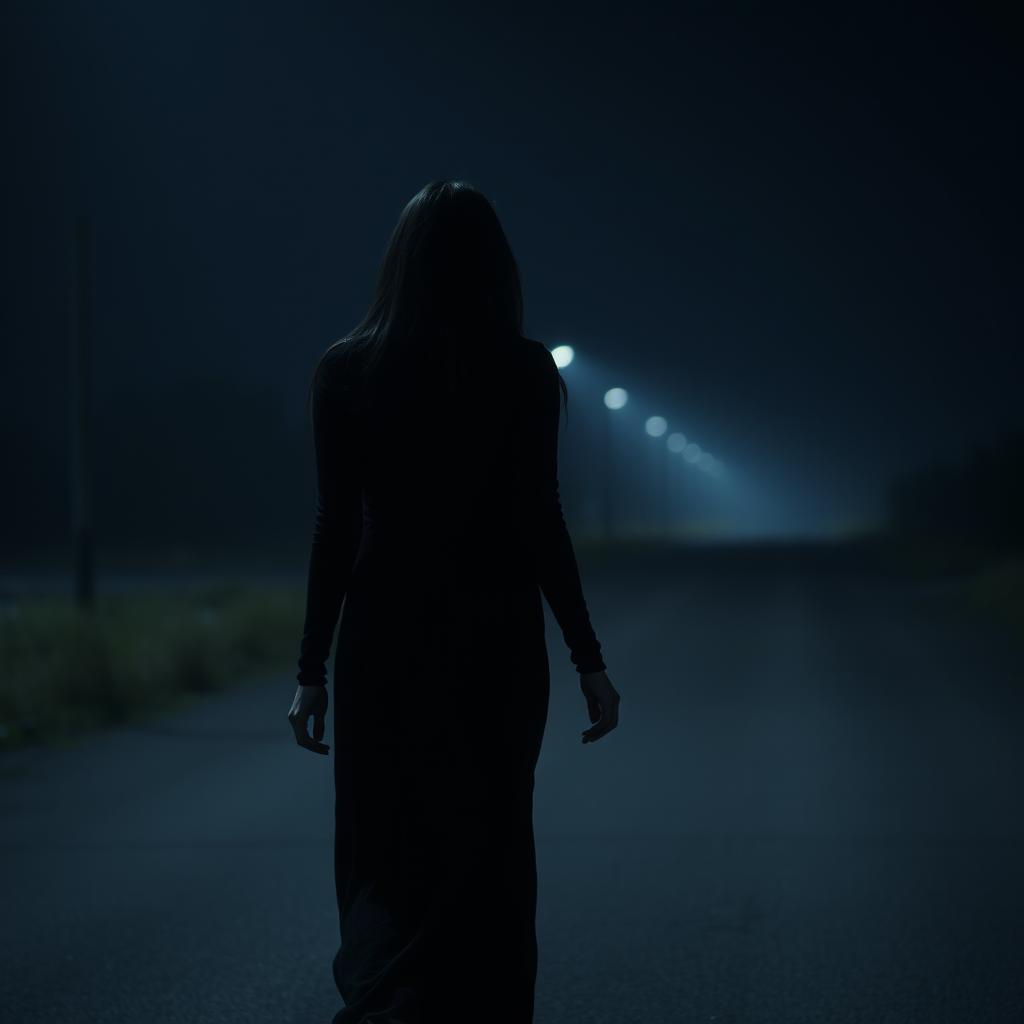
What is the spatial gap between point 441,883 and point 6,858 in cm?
352

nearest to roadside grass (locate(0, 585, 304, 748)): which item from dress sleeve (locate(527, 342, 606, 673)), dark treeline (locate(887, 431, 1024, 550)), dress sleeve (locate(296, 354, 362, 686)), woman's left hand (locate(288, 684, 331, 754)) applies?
woman's left hand (locate(288, 684, 331, 754))

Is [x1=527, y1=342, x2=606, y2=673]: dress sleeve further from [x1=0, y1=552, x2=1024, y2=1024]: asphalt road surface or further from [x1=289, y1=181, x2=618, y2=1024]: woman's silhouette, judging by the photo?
[x1=0, y1=552, x2=1024, y2=1024]: asphalt road surface

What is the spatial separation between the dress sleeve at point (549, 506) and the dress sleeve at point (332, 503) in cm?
40

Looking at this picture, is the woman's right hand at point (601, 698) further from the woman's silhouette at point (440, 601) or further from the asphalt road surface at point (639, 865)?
the asphalt road surface at point (639, 865)

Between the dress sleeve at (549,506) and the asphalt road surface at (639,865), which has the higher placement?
the dress sleeve at (549,506)

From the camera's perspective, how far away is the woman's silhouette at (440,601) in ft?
10.4

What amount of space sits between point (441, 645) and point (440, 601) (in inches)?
3.9

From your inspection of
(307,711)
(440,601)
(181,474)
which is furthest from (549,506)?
(181,474)

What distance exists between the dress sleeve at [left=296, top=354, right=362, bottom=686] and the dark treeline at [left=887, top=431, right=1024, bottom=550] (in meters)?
41.8

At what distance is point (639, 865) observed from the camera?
19.3 feet

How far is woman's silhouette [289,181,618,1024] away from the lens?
3.16 m

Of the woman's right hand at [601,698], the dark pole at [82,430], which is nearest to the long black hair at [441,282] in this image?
the woman's right hand at [601,698]

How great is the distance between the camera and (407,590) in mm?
3162

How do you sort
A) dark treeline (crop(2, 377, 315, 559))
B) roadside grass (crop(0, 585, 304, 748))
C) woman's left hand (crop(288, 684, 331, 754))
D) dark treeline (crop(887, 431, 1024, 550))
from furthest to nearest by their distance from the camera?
dark treeline (crop(2, 377, 315, 559)) < dark treeline (crop(887, 431, 1024, 550)) < roadside grass (crop(0, 585, 304, 748)) < woman's left hand (crop(288, 684, 331, 754))
